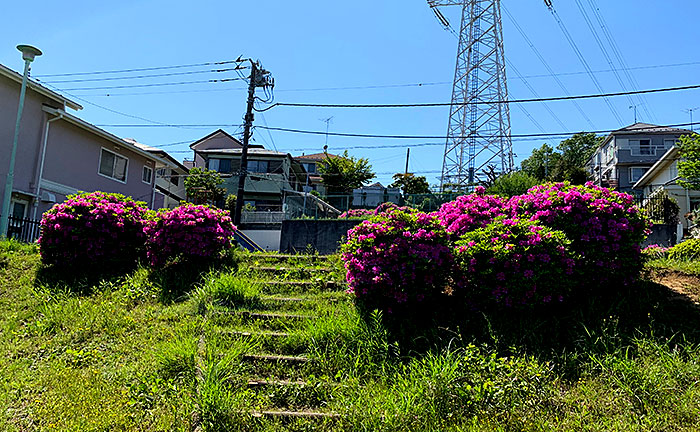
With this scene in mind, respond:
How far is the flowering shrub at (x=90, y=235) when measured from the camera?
8875mm

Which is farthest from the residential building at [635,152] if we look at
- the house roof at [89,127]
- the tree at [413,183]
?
the house roof at [89,127]

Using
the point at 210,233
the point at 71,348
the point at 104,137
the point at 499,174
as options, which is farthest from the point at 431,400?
the point at 499,174

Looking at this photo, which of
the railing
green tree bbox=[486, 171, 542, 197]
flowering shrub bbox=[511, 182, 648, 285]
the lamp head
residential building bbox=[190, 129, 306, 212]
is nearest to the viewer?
flowering shrub bbox=[511, 182, 648, 285]

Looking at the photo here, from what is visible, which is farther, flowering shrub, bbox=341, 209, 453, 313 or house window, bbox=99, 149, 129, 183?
house window, bbox=99, 149, 129, 183

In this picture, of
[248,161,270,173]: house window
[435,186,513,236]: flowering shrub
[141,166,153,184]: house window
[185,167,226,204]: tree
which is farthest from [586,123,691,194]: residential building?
[435,186,513,236]: flowering shrub

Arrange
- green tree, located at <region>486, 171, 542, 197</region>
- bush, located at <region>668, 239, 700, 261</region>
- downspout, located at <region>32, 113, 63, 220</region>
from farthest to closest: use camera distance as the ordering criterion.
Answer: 1. green tree, located at <region>486, 171, 542, 197</region>
2. downspout, located at <region>32, 113, 63, 220</region>
3. bush, located at <region>668, 239, 700, 261</region>

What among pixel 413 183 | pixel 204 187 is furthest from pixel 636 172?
pixel 204 187

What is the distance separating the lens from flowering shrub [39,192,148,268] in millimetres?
8875

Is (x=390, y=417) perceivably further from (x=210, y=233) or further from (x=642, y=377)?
(x=210, y=233)

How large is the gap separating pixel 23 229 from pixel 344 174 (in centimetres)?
2764

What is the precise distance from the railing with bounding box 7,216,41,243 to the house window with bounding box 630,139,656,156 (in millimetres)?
40116

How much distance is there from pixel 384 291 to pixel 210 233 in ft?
13.1

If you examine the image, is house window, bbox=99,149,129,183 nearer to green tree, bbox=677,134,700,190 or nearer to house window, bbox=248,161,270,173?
house window, bbox=248,161,270,173

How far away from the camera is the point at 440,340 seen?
5633 mm
